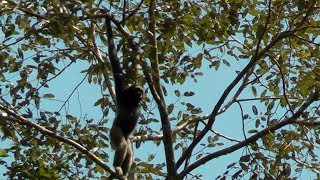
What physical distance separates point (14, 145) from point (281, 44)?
169 inches

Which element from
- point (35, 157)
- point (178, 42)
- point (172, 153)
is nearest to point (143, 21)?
point (178, 42)

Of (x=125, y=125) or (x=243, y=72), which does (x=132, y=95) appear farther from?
(x=243, y=72)

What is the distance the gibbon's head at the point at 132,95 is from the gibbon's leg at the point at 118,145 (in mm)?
519

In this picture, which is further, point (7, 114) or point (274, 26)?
point (274, 26)

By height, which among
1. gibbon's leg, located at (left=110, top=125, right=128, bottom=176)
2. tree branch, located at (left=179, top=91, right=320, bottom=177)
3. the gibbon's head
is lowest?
tree branch, located at (left=179, top=91, right=320, bottom=177)

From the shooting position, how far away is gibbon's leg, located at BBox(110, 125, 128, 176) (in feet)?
40.0

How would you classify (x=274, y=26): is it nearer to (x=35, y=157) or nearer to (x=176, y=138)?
(x=176, y=138)

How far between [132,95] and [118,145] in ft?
2.75

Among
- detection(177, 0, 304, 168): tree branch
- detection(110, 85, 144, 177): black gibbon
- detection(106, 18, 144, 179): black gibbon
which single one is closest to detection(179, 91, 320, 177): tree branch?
detection(177, 0, 304, 168): tree branch

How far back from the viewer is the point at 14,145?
38.2 feet

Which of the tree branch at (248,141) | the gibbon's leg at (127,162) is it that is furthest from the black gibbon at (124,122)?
the tree branch at (248,141)

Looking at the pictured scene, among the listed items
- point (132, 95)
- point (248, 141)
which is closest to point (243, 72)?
point (248, 141)

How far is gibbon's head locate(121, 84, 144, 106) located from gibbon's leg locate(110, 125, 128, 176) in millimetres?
519

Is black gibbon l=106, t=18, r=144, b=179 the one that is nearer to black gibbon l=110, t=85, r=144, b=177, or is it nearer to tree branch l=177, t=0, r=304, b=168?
black gibbon l=110, t=85, r=144, b=177
